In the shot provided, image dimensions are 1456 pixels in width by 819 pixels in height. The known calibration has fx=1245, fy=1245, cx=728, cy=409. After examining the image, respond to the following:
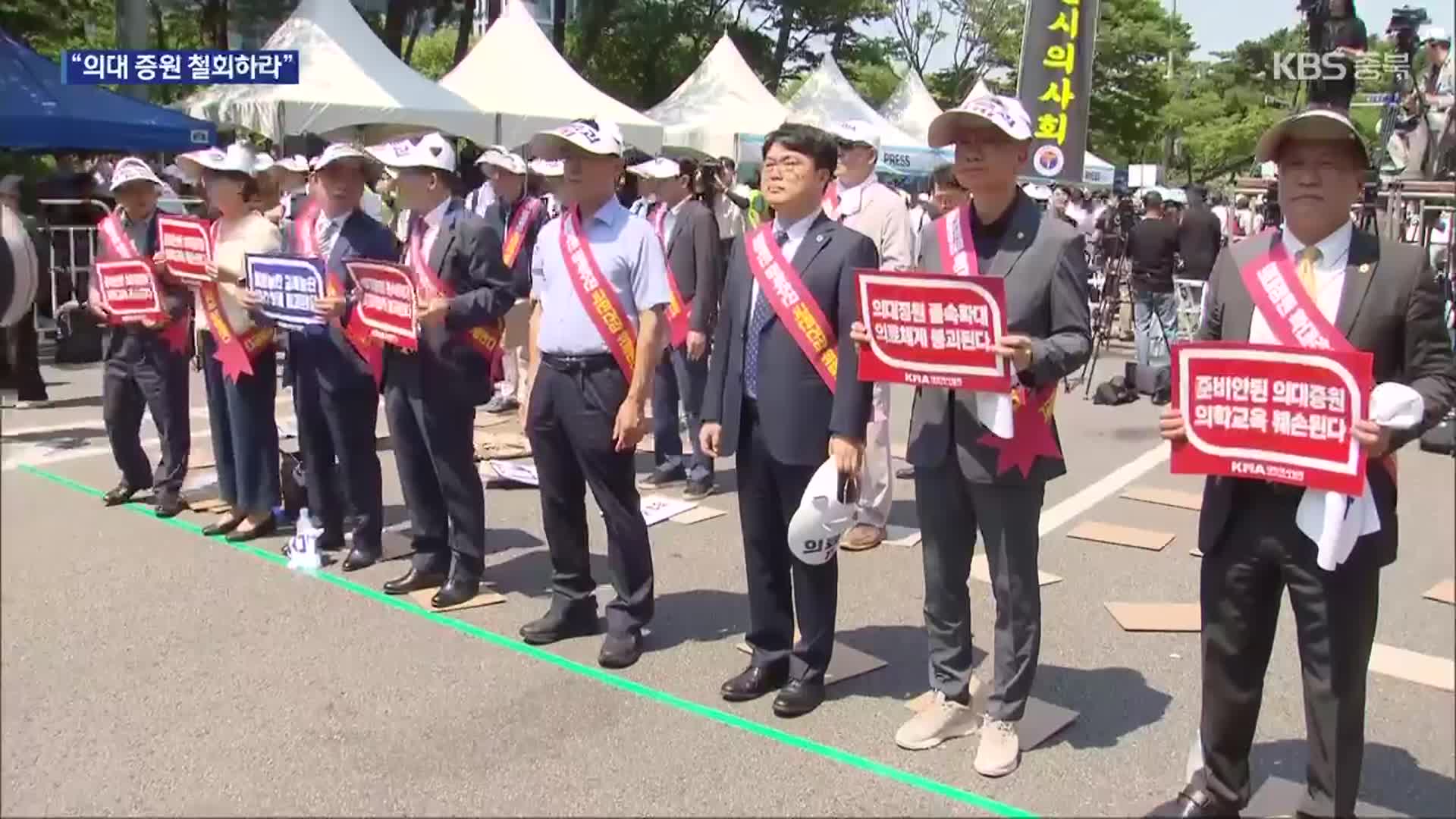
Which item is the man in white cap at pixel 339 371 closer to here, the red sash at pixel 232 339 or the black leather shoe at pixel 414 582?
the red sash at pixel 232 339

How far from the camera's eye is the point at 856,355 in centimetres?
403

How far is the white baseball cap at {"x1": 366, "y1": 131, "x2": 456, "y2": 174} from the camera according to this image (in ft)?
17.2

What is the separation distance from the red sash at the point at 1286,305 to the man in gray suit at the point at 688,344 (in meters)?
4.27

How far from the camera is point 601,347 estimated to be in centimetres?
471

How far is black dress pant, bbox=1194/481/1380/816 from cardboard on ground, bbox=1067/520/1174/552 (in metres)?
3.29

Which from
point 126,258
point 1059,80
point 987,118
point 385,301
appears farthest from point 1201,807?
point 1059,80

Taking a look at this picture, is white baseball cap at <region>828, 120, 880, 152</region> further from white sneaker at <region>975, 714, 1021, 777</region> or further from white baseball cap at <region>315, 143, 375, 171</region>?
white sneaker at <region>975, 714, 1021, 777</region>

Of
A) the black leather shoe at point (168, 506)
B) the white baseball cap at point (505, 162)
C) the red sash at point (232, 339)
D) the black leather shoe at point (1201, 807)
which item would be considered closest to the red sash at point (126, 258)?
the red sash at point (232, 339)

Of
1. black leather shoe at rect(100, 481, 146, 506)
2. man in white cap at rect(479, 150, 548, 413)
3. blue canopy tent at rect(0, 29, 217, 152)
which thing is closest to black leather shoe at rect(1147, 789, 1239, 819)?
man in white cap at rect(479, 150, 548, 413)

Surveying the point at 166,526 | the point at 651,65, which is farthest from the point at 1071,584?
the point at 651,65

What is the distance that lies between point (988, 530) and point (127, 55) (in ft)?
44.5

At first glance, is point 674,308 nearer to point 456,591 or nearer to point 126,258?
point 456,591

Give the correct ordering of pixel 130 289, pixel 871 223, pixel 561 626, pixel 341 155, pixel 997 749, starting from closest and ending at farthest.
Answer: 1. pixel 997 749
2. pixel 561 626
3. pixel 341 155
4. pixel 871 223
5. pixel 130 289

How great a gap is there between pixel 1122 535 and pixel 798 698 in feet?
10.3
